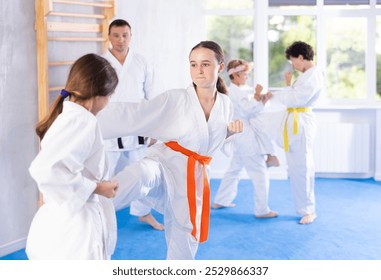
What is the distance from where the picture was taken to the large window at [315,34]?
661 centimetres

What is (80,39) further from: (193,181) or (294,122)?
(193,181)

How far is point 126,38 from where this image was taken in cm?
440

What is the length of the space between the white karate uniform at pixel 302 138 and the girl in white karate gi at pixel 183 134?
1.69 metres

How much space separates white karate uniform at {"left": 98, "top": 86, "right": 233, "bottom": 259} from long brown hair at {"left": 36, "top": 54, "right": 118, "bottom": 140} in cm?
58

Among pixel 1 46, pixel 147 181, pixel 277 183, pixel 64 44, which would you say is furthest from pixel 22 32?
pixel 277 183

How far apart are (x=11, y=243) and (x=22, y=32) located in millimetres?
1312

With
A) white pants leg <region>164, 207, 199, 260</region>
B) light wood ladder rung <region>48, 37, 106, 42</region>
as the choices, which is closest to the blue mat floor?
white pants leg <region>164, 207, 199, 260</region>

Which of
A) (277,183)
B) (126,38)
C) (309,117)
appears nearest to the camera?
(126,38)

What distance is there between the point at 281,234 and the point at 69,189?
2.55 metres

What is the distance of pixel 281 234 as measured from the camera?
437cm

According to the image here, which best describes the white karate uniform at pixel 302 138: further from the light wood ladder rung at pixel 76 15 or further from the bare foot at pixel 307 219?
the light wood ladder rung at pixel 76 15

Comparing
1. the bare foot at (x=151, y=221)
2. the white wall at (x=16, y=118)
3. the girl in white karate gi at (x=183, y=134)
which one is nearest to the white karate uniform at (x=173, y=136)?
the girl in white karate gi at (x=183, y=134)

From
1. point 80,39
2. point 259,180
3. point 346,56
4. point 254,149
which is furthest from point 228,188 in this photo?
point 346,56

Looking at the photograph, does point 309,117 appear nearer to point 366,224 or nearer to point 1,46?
point 366,224
